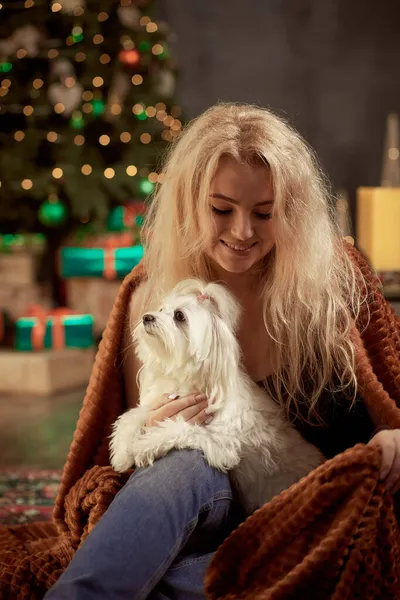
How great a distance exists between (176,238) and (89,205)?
3.29 meters

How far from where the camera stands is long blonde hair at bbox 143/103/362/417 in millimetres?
1667

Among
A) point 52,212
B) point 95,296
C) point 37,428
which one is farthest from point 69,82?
point 37,428

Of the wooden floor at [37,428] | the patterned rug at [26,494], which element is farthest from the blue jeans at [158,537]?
the wooden floor at [37,428]

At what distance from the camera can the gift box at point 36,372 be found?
4535 millimetres

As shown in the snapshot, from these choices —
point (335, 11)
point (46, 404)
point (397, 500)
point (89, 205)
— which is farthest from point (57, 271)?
point (397, 500)

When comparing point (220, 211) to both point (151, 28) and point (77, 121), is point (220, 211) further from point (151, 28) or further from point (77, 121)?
point (151, 28)

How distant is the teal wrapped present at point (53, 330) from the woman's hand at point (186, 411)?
3298 mm

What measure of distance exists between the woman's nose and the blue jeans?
1.44ft

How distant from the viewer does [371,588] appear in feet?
4.55

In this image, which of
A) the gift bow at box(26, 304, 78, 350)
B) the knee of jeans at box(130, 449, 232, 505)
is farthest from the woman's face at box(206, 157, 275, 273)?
the gift bow at box(26, 304, 78, 350)

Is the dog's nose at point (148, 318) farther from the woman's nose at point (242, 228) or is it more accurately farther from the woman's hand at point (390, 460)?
the woman's hand at point (390, 460)

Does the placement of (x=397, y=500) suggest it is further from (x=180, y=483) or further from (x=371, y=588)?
(x=180, y=483)

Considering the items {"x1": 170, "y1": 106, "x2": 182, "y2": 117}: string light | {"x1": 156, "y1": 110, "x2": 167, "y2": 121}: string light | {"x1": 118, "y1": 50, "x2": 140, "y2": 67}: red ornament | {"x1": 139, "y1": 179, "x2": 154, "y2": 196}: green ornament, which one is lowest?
{"x1": 139, "y1": 179, "x2": 154, "y2": 196}: green ornament

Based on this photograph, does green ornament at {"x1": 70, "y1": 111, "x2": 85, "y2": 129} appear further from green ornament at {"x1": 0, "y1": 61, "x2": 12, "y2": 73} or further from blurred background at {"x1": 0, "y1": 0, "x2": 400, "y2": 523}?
green ornament at {"x1": 0, "y1": 61, "x2": 12, "y2": 73}
